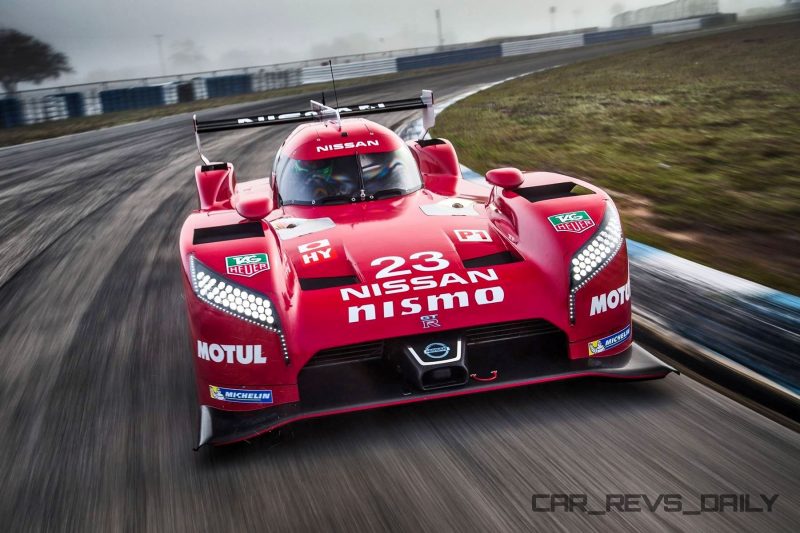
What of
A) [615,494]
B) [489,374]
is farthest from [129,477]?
[615,494]

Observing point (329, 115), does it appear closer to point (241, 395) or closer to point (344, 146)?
point (344, 146)

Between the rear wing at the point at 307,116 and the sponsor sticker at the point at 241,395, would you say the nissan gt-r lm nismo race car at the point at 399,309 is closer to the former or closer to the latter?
the sponsor sticker at the point at 241,395

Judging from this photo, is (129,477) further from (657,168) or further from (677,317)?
(657,168)

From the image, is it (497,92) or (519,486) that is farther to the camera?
(497,92)

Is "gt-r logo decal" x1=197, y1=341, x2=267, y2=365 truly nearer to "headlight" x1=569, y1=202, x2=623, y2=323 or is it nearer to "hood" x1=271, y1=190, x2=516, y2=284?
"hood" x1=271, y1=190, x2=516, y2=284

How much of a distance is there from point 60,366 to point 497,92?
18449mm

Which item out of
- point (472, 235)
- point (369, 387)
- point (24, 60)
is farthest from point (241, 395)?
point (24, 60)

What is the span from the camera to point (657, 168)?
9.84m

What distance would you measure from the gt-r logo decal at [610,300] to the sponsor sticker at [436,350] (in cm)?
78

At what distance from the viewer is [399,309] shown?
3734mm

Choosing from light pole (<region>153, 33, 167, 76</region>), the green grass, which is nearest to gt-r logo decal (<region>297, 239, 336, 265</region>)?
the green grass

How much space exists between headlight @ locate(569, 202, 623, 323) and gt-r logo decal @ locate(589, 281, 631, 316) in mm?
106

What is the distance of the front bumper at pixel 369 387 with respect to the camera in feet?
11.5

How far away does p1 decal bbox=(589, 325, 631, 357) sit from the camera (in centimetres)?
386
